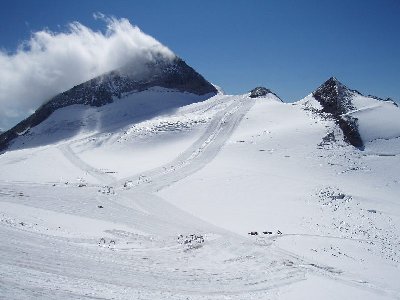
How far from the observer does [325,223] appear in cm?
2691

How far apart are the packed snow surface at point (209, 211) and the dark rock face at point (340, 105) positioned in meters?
1.51

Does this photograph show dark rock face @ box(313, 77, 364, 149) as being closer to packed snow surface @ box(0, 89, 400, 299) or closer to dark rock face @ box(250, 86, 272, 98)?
packed snow surface @ box(0, 89, 400, 299)

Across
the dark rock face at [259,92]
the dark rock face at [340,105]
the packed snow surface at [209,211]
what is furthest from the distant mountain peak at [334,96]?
the dark rock face at [259,92]

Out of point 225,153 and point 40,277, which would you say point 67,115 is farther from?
point 40,277

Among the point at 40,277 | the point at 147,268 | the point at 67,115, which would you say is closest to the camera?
the point at 40,277

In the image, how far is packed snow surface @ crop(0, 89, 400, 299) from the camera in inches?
628

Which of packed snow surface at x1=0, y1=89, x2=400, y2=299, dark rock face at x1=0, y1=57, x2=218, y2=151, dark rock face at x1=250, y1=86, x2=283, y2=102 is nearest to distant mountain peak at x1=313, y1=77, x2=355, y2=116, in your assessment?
packed snow surface at x1=0, y1=89, x2=400, y2=299

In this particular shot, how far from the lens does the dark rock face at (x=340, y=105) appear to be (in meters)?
47.2

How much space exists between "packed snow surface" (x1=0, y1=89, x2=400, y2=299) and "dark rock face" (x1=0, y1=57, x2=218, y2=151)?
17211 mm

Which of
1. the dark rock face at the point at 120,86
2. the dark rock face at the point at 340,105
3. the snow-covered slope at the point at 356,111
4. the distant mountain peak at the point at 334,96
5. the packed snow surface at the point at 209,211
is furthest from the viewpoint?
the dark rock face at the point at 120,86

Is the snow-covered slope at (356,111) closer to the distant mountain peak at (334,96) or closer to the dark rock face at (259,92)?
the distant mountain peak at (334,96)

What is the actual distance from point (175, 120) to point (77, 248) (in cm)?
4477

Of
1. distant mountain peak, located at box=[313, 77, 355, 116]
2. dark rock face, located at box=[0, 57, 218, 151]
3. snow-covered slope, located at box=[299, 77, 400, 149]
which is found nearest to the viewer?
snow-covered slope, located at box=[299, 77, 400, 149]

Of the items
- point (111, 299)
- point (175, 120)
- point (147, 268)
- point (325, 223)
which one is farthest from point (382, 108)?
point (111, 299)
